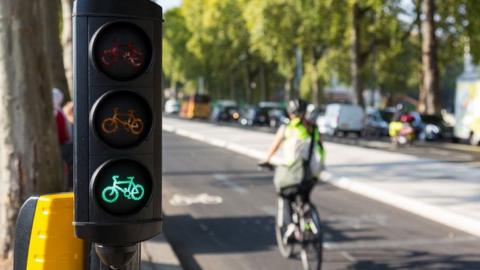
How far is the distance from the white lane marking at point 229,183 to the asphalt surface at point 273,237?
0.06ft

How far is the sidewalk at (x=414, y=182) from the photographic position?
36.1 feet

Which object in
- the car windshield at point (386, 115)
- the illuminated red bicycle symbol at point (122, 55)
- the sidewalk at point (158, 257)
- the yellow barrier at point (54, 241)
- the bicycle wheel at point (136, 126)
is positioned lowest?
the sidewalk at point (158, 257)

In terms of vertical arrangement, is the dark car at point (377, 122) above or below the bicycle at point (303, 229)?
below

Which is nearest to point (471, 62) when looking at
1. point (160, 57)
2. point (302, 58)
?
point (302, 58)

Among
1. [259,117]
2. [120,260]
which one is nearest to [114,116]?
[120,260]

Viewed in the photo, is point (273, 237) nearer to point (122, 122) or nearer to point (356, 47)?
point (122, 122)

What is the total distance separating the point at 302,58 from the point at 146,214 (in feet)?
193

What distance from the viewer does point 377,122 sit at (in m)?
41.3

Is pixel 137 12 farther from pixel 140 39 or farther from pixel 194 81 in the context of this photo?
pixel 194 81

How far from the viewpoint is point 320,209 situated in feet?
38.8

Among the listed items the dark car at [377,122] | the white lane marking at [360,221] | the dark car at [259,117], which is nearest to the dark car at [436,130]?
the dark car at [377,122]

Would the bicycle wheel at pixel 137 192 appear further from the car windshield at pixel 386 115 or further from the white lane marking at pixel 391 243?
the car windshield at pixel 386 115

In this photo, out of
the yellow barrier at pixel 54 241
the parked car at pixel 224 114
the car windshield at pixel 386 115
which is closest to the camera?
the yellow barrier at pixel 54 241

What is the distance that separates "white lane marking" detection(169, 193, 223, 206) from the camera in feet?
41.5
